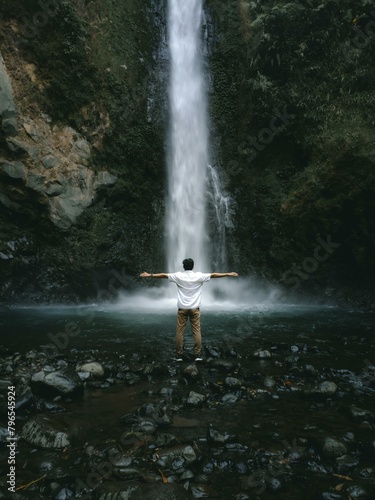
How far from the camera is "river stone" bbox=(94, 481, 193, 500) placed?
10.7 ft

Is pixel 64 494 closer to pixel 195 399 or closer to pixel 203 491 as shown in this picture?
pixel 203 491

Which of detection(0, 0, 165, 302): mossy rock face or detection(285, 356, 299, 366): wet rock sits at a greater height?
detection(0, 0, 165, 302): mossy rock face

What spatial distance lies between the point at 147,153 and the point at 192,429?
49.0 ft

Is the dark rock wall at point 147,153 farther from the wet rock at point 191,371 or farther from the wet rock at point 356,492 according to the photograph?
the wet rock at point 356,492

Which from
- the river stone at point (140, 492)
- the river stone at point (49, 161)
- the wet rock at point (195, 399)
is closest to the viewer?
the river stone at point (140, 492)

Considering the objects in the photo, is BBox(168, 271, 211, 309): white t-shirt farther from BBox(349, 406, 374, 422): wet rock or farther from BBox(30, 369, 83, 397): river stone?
A: BBox(349, 406, 374, 422): wet rock

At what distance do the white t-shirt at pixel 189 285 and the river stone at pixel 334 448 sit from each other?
3934mm

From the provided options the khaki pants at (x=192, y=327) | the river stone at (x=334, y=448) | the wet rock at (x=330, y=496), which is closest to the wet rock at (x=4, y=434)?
the wet rock at (x=330, y=496)

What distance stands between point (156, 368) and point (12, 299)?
1085cm

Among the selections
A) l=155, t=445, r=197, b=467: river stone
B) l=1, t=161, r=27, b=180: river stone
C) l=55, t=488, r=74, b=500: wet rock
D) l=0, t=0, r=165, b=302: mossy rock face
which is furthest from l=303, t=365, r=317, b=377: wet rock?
l=1, t=161, r=27, b=180: river stone

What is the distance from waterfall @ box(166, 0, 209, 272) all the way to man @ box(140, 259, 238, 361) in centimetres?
954

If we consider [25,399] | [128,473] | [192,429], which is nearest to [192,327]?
[192,429]

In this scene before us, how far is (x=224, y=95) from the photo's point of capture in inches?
764

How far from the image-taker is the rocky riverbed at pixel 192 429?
11.6 feet
